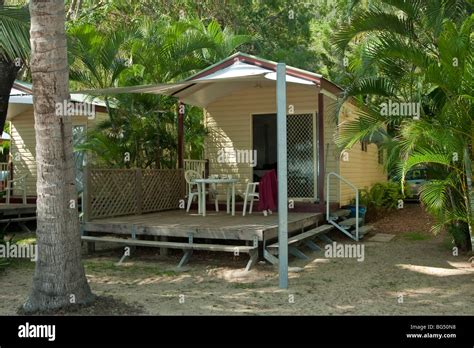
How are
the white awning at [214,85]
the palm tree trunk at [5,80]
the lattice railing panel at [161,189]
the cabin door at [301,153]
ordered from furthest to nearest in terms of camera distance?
the cabin door at [301,153], the lattice railing panel at [161,189], the white awning at [214,85], the palm tree trunk at [5,80]

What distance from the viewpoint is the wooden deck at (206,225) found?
723 centimetres

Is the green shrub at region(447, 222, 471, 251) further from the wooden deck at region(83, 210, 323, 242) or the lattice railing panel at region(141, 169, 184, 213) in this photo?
the lattice railing panel at region(141, 169, 184, 213)

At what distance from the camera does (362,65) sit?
286 inches

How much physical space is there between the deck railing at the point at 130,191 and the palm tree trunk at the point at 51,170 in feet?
11.6

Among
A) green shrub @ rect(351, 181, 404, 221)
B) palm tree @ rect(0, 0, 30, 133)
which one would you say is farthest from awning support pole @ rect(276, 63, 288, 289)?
green shrub @ rect(351, 181, 404, 221)

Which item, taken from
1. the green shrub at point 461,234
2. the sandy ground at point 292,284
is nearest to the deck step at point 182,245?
the sandy ground at point 292,284

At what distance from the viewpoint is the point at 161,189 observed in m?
10.5

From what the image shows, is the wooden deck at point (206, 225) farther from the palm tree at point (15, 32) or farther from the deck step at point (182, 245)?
the palm tree at point (15, 32)

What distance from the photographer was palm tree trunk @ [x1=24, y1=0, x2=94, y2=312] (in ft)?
16.1

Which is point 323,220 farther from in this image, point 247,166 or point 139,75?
point 139,75

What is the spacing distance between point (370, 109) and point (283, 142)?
76.6 inches

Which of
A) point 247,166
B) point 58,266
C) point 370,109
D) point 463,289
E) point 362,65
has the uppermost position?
point 362,65

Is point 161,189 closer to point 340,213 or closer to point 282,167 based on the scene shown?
point 340,213
